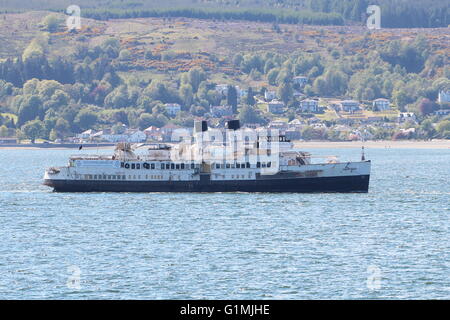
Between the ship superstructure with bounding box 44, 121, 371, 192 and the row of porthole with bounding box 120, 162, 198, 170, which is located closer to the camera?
the ship superstructure with bounding box 44, 121, 371, 192

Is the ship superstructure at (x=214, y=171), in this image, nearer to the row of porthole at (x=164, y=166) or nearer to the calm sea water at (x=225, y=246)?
the row of porthole at (x=164, y=166)

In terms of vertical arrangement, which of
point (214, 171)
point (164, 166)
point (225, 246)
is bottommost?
point (214, 171)

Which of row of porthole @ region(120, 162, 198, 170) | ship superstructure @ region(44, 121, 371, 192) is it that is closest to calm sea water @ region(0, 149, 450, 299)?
ship superstructure @ region(44, 121, 371, 192)

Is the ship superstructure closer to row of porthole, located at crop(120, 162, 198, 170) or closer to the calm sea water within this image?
row of porthole, located at crop(120, 162, 198, 170)

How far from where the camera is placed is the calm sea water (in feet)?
174

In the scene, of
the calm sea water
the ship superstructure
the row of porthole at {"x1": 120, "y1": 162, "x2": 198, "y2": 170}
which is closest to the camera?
the calm sea water

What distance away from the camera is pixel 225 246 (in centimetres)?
6738

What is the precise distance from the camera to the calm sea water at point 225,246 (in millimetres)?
53125

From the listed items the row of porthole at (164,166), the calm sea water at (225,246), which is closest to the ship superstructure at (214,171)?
the row of porthole at (164,166)

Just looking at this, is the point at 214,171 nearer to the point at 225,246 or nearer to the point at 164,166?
the point at 164,166

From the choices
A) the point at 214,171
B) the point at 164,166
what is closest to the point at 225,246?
the point at 214,171

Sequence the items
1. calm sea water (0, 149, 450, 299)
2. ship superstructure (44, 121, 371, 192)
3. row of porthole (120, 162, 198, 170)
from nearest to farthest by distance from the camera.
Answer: calm sea water (0, 149, 450, 299), ship superstructure (44, 121, 371, 192), row of porthole (120, 162, 198, 170)
